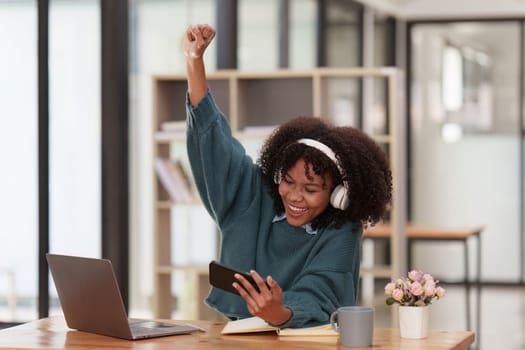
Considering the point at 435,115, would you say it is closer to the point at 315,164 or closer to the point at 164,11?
the point at 164,11

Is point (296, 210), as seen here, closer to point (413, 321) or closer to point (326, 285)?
point (326, 285)

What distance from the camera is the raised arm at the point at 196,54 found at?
10.2 ft

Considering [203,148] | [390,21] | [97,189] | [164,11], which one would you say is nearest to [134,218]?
[164,11]

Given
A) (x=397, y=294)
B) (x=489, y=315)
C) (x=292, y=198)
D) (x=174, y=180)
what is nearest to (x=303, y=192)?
(x=292, y=198)

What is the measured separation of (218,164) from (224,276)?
52 centimetres

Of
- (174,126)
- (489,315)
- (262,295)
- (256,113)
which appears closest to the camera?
(262,295)

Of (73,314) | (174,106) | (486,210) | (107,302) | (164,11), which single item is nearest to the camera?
(107,302)

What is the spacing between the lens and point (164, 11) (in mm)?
8156

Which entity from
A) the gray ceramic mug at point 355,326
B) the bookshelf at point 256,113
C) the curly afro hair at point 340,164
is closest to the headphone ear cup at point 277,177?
the curly afro hair at point 340,164

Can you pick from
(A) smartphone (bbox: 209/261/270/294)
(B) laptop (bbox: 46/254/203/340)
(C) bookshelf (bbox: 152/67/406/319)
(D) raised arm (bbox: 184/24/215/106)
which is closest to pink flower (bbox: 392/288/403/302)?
(A) smartphone (bbox: 209/261/270/294)

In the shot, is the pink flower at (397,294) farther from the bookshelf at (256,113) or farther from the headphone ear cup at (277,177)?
the bookshelf at (256,113)

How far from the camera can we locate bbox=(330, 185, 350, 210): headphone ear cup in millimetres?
3096

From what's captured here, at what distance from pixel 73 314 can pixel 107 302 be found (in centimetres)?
23

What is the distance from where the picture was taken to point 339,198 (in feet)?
10.2
